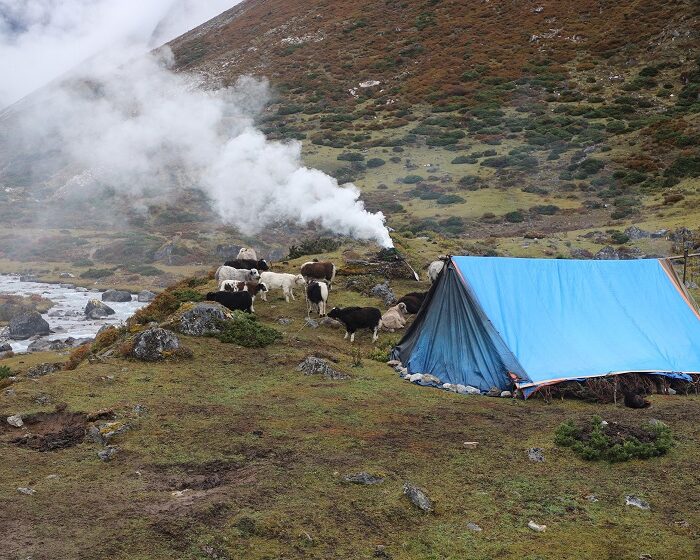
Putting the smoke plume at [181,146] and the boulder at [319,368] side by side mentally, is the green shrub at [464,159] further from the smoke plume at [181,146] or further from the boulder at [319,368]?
the boulder at [319,368]

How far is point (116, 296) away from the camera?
35.5 metres

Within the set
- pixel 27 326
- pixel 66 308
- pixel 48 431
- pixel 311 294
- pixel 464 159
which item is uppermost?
pixel 464 159

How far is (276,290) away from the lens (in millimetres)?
23234

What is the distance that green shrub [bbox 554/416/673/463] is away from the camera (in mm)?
9633

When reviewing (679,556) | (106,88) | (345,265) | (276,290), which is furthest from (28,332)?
(106,88)

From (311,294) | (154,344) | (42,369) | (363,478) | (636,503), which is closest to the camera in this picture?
(636,503)

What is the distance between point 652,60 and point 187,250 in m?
46.3

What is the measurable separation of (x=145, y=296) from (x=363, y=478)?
29.7 m

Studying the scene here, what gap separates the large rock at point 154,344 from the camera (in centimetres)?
1453

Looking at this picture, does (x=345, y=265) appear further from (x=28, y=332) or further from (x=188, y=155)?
(x=188, y=155)

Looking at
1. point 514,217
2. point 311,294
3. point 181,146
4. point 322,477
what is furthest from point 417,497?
point 181,146

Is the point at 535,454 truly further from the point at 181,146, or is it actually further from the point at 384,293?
the point at 181,146

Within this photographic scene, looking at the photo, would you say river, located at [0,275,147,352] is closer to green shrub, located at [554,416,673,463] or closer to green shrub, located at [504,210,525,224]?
green shrub, located at [554,416,673,463]

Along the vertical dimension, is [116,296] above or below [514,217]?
below
